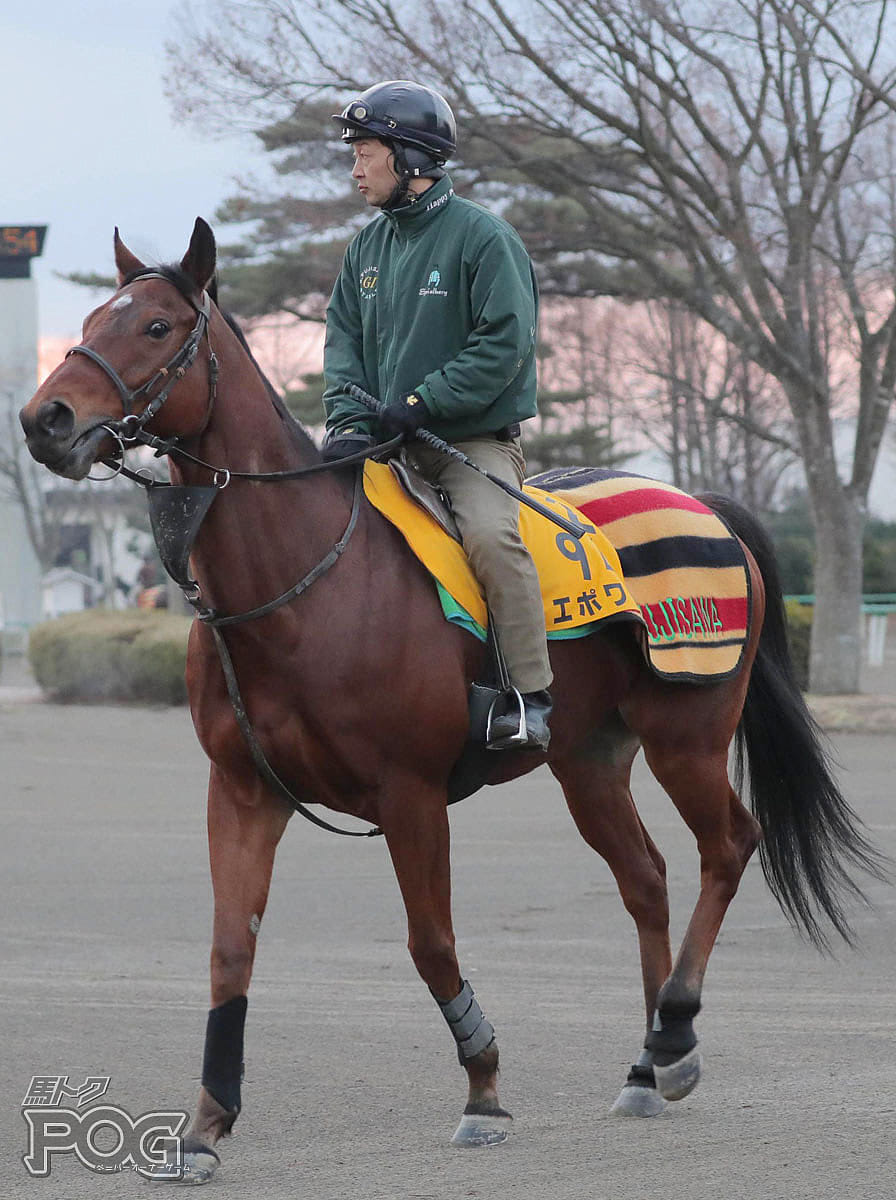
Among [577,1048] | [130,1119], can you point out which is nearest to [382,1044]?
[577,1048]

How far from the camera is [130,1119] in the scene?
438 centimetres

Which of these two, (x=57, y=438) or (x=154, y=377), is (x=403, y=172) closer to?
(x=154, y=377)

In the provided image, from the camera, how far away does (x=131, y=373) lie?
13.0 ft

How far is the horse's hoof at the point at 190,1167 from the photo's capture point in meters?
3.99

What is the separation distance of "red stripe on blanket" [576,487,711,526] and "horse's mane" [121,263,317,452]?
1148 mm

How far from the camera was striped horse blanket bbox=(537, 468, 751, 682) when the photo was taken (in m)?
5.19

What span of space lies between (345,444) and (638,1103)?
2.08 meters

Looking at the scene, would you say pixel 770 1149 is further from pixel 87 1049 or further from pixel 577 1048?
pixel 87 1049

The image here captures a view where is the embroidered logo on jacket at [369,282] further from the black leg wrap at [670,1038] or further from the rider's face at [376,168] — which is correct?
the black leg wrap at [670,1038]

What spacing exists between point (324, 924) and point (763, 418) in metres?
23.0

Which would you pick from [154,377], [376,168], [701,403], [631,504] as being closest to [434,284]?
[376,168]

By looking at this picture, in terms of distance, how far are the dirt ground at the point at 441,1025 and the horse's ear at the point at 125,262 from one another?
228cm

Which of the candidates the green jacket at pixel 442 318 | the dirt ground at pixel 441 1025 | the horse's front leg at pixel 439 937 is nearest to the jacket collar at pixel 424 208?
the green jacket at pixel 442 318

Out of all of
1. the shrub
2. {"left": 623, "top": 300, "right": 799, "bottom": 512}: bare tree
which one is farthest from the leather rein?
{"left": 623, "top": 300, "right": 799, "bottom": 512}: bare tree
